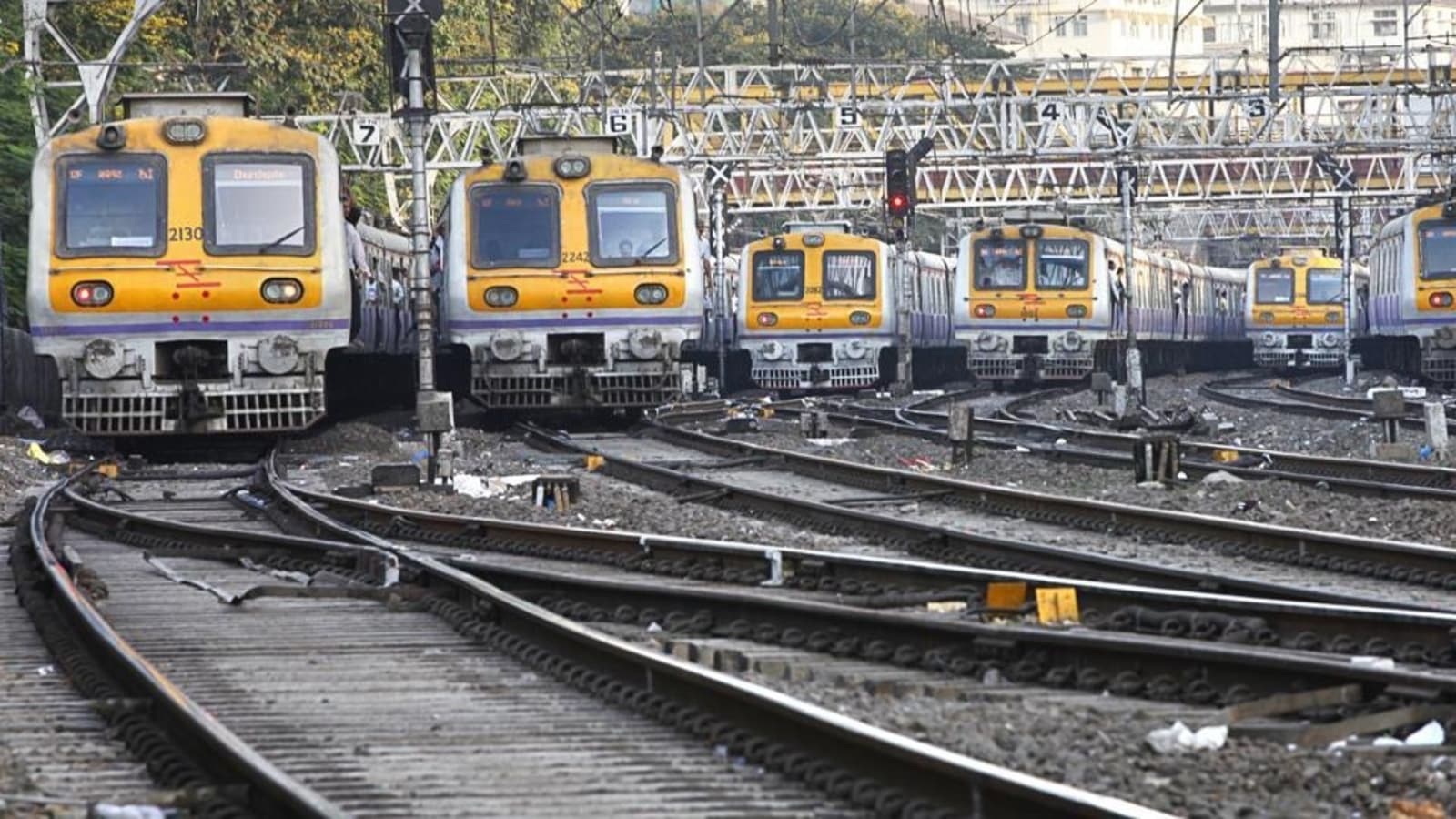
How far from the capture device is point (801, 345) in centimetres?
3616

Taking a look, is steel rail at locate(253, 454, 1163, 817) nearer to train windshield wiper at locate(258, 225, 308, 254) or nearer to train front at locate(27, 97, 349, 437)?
train front at locate(27, 97, 349, 437)

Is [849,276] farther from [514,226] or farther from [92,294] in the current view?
[92,294]

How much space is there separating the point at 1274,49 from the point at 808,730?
3321cm

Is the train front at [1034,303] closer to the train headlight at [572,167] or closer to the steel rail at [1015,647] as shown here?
the train headlight at [572,167]

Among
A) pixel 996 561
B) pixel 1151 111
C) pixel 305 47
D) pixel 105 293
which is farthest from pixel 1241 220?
pixel 996 561

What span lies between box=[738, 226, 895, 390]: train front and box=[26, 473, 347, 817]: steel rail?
26.1 m

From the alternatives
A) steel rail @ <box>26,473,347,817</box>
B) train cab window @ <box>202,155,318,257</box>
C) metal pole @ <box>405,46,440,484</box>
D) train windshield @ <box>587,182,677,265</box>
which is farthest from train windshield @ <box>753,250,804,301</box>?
steel rail @ <box>26,473,347,817</box>

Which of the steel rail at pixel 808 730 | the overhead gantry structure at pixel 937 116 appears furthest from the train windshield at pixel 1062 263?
the steel rail at pixel 808 730

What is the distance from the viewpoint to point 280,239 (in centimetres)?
1945

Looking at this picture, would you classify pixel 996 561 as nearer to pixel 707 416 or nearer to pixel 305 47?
pixel 707 416

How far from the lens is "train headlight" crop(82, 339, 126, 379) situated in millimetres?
19031

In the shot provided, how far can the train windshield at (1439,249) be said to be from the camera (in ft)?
103

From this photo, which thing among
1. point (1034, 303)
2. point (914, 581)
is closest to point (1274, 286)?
point (1034, 303)

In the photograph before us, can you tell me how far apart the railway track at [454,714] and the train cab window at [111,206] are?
868 cm
